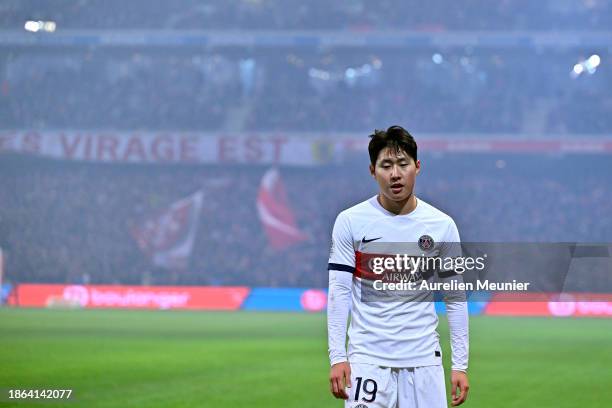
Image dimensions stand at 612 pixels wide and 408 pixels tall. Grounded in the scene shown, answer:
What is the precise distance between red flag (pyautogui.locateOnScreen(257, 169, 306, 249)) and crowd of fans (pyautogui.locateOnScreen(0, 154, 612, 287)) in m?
0.34

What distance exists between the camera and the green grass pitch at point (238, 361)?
12.7 m

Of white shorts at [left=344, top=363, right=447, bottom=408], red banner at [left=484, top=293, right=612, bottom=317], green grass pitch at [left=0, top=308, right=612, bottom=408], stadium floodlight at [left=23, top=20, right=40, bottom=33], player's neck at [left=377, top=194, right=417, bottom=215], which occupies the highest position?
stadium floodlight at [left=23, top=20, right=40, bottom=33]

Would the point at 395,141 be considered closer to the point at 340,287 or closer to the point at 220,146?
the point at 340,287

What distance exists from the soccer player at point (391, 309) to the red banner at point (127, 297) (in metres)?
29.9

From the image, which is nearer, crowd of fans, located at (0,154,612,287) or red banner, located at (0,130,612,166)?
crowd of fans, located at (0,154,612,287)

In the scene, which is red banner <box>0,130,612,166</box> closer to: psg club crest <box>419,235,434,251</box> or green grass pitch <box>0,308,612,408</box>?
green grass pitch <box>0,308,612,408</box>

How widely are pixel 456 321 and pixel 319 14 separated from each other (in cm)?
4390

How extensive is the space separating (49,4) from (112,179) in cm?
898

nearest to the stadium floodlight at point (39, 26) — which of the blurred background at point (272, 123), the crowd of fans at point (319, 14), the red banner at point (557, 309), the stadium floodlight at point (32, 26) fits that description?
the stadium floodlight at point (32, 26)

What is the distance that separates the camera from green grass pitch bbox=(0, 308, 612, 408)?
12727mm

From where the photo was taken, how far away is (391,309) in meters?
5.09

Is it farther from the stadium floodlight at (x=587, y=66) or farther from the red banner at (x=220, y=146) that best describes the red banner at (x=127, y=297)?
the stadium floodlight at (x=587, y=66)

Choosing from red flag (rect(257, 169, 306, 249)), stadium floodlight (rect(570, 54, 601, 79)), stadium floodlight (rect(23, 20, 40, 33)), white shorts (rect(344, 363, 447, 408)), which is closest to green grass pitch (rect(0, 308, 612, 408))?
white shorts (rect(344, 363, 447, 408))

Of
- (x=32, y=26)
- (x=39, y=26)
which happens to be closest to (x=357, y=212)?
(x=32, y=26)
